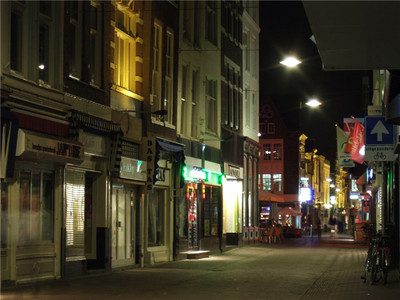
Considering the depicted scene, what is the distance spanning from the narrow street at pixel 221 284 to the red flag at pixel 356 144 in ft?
16.3

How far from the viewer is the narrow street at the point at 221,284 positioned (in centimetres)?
1462

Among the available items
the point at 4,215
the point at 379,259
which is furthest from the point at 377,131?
the point at 4,215

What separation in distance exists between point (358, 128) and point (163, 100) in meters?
8.03

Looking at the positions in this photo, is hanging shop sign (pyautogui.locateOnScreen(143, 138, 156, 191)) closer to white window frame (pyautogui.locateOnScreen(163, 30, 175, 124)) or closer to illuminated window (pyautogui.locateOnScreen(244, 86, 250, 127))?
white window frame (pyautogui.locateOnScreen(163, 30, 175, 124))

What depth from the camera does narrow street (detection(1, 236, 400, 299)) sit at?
48.0 feet

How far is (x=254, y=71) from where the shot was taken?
140 ft

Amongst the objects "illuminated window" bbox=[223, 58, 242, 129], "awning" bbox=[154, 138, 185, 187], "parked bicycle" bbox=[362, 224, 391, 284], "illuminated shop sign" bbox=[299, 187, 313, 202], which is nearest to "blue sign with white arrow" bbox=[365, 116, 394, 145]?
"parked bicycle" bbox=[362, 224, 391, 284]

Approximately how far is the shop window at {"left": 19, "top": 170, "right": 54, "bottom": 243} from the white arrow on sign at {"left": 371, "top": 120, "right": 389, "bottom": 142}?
8513 mm

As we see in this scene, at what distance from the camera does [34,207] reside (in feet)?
55.5

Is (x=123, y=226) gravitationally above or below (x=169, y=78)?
below

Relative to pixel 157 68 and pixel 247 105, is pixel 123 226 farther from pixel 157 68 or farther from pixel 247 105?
pixel 247 105

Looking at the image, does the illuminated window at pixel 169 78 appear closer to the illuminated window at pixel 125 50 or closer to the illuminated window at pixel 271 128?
the illuminated window at pixel 125 50

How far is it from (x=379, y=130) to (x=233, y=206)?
1794 cm

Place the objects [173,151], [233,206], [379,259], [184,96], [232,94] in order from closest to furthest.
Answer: [379,259]
[173,151]
[184,96]
[232,94]
[233,206]
